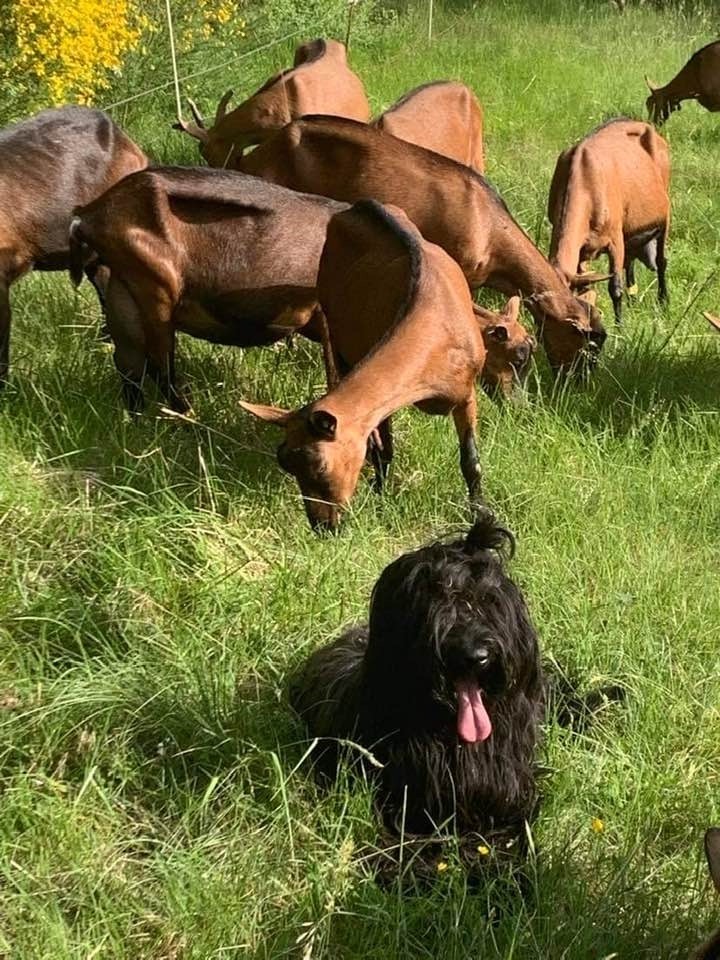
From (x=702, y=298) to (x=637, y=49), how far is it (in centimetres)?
733

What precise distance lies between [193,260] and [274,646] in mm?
1980

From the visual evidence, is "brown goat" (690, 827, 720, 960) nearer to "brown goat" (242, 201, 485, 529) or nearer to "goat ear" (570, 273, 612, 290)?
"brown goat" (242, 201, 485, 529)

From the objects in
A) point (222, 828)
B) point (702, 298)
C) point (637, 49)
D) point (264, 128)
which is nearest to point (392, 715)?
point (222, 828)

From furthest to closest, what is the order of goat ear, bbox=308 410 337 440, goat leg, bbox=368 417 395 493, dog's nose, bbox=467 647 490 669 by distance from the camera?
goat leg, bbox=368 417 395 493 → goat ear, bbox=308 410 337 440 → dog's nose, bbox=467 647 490 669

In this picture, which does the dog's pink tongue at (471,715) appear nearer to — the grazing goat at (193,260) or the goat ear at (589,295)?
the grazing goat at (193,260)

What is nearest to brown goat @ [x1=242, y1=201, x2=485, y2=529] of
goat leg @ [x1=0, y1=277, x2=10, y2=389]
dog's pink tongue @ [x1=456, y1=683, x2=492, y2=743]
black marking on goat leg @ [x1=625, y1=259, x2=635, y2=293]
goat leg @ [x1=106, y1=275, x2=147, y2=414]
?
goat leg @ [x1=106, y1=275, x2=147, y2=414]

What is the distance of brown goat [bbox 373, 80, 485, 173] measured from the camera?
307 inches

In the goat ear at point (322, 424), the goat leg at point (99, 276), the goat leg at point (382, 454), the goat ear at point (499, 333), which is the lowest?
the goat leg at point (382, 454)

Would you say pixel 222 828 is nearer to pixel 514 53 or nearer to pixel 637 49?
pixel 514 53

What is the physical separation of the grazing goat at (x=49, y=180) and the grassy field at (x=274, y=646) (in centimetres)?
40

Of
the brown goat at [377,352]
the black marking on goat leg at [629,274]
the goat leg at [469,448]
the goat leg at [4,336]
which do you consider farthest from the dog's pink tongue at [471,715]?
the black marking on goat leg at [629,274]

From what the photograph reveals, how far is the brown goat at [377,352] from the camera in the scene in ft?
13.6

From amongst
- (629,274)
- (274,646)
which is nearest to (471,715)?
(274,646)

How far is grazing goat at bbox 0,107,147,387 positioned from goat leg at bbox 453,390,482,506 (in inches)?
77.8
